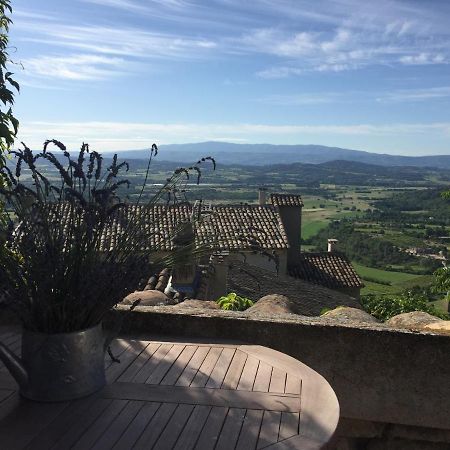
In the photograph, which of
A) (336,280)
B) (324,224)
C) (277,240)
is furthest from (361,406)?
(324,224)

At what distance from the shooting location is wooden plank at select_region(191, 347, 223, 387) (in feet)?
6.82

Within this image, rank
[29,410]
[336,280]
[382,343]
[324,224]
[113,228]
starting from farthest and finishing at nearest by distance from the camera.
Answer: [324,224]
[336,280]
[382,343]
[113,228]
[29,410]

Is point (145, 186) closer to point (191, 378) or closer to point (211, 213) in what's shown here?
point (211, 213)

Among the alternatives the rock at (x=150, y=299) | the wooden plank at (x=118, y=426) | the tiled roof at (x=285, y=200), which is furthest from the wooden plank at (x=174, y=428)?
the tiled roof at (x=285, y=200)

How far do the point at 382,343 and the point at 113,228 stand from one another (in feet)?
4.91

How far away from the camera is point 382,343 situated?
276cm

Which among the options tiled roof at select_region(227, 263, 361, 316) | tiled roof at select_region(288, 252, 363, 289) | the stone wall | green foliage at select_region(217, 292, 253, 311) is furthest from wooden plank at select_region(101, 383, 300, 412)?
tiled roof at select_region(288, 252, 363, 289)

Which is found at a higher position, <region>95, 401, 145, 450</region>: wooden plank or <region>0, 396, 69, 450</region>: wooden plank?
<region>95, 401, 145, 450</region>: wooden plank

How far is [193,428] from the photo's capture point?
1.70 meters

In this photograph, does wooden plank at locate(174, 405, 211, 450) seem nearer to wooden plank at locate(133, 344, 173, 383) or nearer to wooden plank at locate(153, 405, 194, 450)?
wooden plank at locate(153, 405, 194, 450)

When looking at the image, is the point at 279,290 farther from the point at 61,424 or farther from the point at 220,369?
the point at 61,424

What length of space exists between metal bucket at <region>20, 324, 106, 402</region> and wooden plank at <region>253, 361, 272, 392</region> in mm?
597

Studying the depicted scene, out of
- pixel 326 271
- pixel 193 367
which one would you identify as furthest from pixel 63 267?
pixel 326 271

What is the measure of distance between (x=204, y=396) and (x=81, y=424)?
0.44 m
